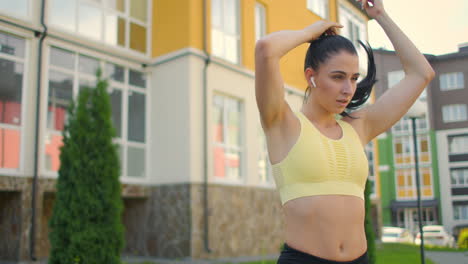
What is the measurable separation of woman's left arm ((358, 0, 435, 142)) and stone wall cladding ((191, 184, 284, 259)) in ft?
18.8

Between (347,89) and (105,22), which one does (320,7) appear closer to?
(347,89)

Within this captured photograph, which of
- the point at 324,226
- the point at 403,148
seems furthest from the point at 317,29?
the point at 403,148

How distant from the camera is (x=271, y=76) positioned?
92 centimetres

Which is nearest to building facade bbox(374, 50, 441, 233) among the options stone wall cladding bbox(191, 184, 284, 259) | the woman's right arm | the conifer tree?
the woman's right arm

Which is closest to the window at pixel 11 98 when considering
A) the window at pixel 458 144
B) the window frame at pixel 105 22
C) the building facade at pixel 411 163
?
the window frame at pixel 105 22

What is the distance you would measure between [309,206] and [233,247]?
6496 mm

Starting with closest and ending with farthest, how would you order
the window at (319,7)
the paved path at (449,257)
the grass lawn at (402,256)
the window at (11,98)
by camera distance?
the window at (319,7), the paved path at (449,257), the window at (11,98), the grass lawn at (402,256)

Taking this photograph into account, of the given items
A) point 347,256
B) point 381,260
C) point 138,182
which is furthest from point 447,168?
point 138,182

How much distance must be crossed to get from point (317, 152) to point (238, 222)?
6.57 m

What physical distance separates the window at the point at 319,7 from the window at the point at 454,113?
0.70 meters

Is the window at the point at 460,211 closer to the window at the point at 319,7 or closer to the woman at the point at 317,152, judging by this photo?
the window at the point at 319,7

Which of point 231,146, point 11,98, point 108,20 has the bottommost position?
point 231,146

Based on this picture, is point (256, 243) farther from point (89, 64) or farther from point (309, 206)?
point (309, 206)

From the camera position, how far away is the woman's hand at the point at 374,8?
1.14 metres
